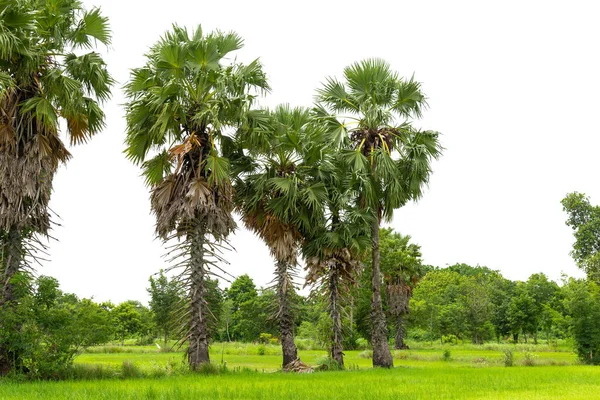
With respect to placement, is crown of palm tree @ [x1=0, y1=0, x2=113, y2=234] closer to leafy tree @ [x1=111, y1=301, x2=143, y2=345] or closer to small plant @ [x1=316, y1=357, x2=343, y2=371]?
small plant @ [x1=316, y1=357, x2=343, y2=371]

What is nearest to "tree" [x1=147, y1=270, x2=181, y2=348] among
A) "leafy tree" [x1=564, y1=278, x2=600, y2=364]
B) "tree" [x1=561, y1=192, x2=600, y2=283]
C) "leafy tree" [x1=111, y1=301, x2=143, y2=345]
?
"leafy tree" [x1=111, y1=301, x2=143, y2=345]

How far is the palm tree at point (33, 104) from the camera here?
1441 cm

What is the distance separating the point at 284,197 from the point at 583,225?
44.2 m

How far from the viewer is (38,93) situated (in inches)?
599

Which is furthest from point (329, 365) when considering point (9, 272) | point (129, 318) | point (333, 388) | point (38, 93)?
point (129, 318)

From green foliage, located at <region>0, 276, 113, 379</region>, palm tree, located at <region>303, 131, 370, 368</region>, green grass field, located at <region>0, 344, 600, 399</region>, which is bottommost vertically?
green grass field, located at <region>0, 344, 600, 399</region>

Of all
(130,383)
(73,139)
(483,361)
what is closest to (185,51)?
(73,139)

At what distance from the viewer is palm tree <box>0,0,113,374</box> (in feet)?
47.3

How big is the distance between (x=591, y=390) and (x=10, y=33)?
16485 mm

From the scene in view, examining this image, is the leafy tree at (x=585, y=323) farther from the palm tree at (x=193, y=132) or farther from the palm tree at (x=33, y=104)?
the palm tree at (x=33, y=104)

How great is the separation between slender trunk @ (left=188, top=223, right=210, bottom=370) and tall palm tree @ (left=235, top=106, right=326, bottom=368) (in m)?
3.85

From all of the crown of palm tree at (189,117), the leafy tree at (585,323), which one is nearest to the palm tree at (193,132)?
the crown of palm tree at (189,117)

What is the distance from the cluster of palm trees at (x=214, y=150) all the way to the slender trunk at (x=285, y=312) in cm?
5

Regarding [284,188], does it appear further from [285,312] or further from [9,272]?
[9,272]
